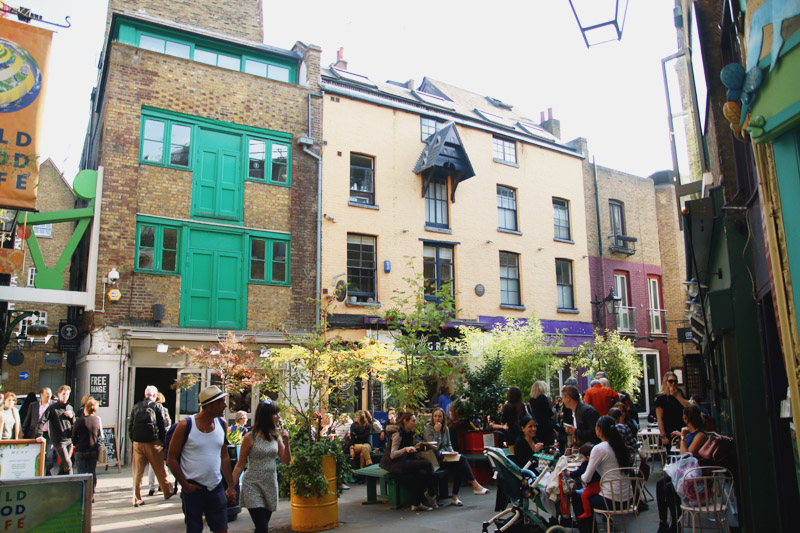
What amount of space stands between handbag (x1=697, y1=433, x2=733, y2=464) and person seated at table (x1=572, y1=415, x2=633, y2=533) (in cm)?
85

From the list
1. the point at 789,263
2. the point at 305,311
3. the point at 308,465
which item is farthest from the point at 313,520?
the point at 305,311

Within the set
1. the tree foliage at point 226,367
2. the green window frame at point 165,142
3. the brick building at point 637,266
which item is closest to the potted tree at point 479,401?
the tree foliage at point 226,367

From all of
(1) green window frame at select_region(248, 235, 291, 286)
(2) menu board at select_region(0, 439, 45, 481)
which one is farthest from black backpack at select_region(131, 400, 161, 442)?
(1) green window frame at select_region(248, 235, 291, 286)

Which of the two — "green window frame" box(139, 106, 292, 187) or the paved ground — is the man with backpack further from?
"green window frame" box(139, 106, 292, 187)

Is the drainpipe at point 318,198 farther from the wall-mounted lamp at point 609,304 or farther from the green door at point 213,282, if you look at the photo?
the wall-mounted lamp at point 609,304

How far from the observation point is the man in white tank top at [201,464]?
5.47 m

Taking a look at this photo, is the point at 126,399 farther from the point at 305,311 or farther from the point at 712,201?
the point at 712,201

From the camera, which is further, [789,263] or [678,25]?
[678,25]

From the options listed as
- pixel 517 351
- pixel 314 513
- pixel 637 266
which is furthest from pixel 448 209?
pixel 314 513

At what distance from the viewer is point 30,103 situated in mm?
11375

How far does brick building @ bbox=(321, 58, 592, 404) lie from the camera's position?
19562 millimetres

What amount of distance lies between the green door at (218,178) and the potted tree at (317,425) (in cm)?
851

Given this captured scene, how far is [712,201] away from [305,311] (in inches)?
488

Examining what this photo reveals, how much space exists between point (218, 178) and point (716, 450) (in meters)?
14.5
